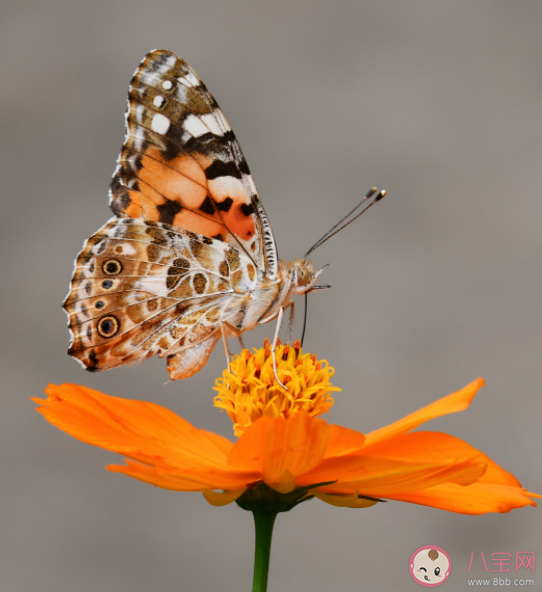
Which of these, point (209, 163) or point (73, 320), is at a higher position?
point (209, 163)

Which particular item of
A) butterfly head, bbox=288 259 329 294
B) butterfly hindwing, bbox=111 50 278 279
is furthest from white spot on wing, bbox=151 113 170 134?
butterfly head, bbox=288 259 329 294

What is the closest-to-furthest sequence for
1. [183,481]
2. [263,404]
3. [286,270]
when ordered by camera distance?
1. [183,481]
2. [263,404]
3. [286,270]

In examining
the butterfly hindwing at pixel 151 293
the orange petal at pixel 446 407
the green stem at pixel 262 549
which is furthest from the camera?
the butterfly hindwing at pixel 151 293

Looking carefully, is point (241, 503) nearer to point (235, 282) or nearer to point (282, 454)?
point (282, 454)

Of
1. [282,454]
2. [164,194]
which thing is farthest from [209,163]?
[282,454]

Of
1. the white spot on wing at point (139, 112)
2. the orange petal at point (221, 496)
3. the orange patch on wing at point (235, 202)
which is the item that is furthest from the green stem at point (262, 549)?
the white spot on wing at point (139, 112)

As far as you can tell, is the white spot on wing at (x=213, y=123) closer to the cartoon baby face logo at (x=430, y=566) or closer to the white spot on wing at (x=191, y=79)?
the white spot on wing at (x=191, y=79)

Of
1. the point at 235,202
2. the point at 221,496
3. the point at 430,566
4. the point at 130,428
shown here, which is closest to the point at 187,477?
the point at 221,496
